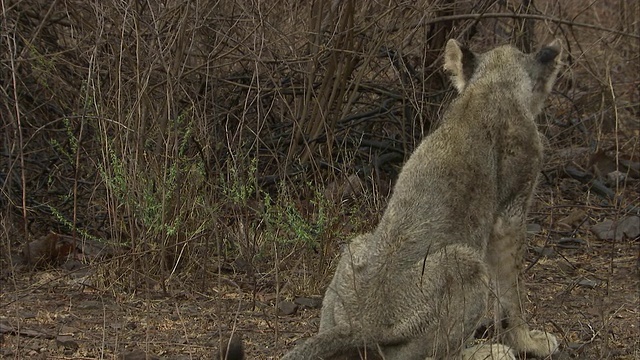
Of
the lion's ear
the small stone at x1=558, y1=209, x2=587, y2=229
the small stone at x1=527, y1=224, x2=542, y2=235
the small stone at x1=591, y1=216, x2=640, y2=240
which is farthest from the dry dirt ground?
the lion's ear

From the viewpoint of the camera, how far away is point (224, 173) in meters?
8.09

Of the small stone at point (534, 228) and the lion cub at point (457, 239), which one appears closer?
the lion cub at point (457, 239)

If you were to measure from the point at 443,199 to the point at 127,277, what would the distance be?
2.37 metres

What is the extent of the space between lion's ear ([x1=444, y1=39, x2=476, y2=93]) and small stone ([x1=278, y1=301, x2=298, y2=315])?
1.63 metres

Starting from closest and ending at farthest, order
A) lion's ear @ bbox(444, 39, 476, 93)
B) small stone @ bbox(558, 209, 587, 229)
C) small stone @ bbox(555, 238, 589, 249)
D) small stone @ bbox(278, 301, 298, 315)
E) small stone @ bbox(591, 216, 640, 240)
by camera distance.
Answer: lion's ear @ bbox(444, 39, 476, 93)
small stone @ bbox(278, 301, 298, 315)
small stone @ bbox(555, 238, 589, 249)
small stone @ bbox(591, 216, 640, 240)
small stone @ bbox(558, 209, 587, 229)

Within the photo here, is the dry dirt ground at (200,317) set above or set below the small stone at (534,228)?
above

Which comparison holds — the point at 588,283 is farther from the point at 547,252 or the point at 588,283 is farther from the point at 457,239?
the point at 457,239

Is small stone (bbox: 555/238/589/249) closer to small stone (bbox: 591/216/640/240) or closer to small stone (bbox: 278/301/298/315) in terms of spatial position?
small stone (bbox: 591/216/640/240)

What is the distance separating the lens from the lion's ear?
6.27 metres

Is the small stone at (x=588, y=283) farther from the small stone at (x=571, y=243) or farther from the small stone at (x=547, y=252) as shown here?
the small stone at (x=571, y=243)

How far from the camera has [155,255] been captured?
282 inches

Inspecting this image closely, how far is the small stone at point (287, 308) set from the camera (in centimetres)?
693

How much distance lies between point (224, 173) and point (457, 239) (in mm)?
2895

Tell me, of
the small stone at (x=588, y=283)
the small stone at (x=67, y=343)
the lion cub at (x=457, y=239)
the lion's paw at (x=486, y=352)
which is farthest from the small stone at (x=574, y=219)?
the small stone at (x=67, y=343)
